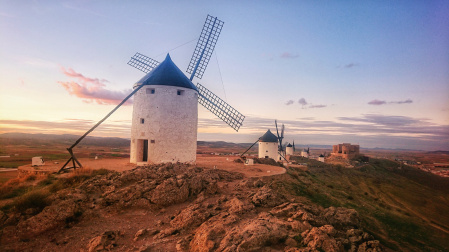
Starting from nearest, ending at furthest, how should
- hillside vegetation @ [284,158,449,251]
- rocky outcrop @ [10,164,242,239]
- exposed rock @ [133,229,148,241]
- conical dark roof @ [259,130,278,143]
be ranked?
exposed rock @ [133,229,148,241] → rocky outcrop @ [10,164,242,239] → hillside vegetation @ [284,158,449,251] → conical dark roof @ [259,130,278,143]

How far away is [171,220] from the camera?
831 centimetres

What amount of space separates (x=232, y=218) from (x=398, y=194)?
36866 mm

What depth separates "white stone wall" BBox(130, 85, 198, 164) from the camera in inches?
665

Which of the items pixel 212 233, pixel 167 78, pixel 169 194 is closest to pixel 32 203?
pixel 169 194

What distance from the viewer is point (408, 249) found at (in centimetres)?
1100

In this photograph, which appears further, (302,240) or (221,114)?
(221,114)

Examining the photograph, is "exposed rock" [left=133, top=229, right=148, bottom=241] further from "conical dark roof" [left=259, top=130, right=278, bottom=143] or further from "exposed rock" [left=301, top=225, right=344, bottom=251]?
"conical dark roof" [left=259, top=130, right=278, bottom=143]

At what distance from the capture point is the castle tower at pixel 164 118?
55.5 ft

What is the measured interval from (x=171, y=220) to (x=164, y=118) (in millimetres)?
9756

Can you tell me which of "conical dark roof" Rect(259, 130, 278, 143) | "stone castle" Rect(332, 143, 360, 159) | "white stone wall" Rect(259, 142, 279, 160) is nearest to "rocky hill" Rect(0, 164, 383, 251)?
"white stone wall" Rect(259, 142, 279, 160)


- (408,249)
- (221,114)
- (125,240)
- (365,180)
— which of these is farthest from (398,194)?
(125,240)

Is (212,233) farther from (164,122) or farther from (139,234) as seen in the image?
(164,122)

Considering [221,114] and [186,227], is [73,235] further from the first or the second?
[221,114]

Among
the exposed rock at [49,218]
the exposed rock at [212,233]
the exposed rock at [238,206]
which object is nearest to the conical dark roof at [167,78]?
the exposed rock at [49,218]
